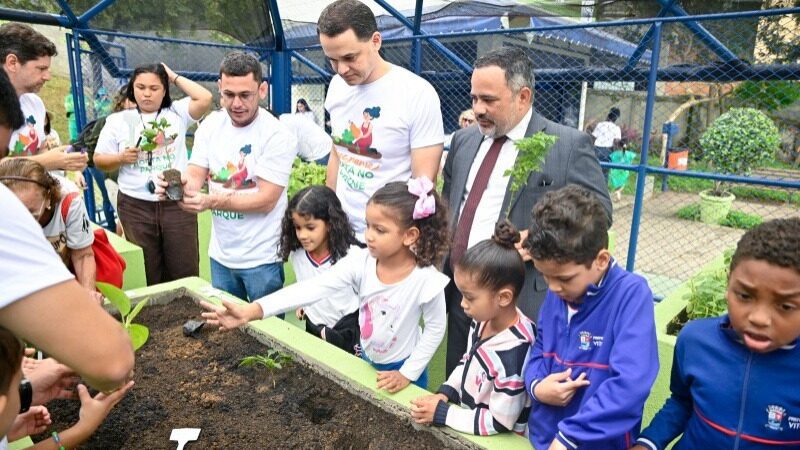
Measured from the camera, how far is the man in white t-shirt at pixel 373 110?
8.00 ft

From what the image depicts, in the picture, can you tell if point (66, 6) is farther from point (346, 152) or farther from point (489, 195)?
point (489, 195)

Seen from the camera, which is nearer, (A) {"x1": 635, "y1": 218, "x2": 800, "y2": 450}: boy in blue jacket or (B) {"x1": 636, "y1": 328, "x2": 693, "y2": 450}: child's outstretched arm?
(A) {"x1": 635, "y1": 218, "x2": 800, "y2": 450}: boy in blue jacket

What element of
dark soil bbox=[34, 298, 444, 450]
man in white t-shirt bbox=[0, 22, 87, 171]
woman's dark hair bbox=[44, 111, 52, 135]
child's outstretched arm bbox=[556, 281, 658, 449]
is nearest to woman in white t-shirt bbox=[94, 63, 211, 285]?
woman's dark hair bbox=[44, 111, 52, 135]

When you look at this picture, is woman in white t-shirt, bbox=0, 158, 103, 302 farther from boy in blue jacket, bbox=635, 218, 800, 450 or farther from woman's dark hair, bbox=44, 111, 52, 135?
boy in blue jacket, bbox=635, 218, 800, 450

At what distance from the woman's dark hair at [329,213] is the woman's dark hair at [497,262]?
2.99ft

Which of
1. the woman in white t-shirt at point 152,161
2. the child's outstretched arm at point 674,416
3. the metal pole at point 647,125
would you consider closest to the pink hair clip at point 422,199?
the child's outstretched arm at point 674,416

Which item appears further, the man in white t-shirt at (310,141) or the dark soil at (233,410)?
the man in white t-shirt at (310,141)

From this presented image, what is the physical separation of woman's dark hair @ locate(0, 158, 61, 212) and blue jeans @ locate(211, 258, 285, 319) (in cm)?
97

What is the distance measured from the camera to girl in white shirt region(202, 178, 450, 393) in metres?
2.13

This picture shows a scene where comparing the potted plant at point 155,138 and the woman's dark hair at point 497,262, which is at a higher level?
the potted plant at point 155,138

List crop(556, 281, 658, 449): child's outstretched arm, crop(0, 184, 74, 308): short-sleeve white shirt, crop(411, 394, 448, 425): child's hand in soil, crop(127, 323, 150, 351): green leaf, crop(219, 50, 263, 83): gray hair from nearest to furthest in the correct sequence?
crop(0, 184, 74, 308): short-sleeve white shirt → crop(556, 281, 658, 449): child's outstretched arm → crop(411, 394, 448, 425): child's hand in soil → crop(127, 323, 150, 351): green leaf → crop(219, 50, 263, 83): gray hair

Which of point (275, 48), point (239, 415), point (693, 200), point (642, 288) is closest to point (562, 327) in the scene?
point (642, 288)

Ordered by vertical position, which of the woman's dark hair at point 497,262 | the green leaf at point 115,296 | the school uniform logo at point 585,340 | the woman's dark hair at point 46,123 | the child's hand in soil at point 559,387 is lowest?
the green leaf at point 115,296

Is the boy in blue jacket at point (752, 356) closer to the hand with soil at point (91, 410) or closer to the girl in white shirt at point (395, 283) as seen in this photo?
the girl in white shirt at point (395, 283)
